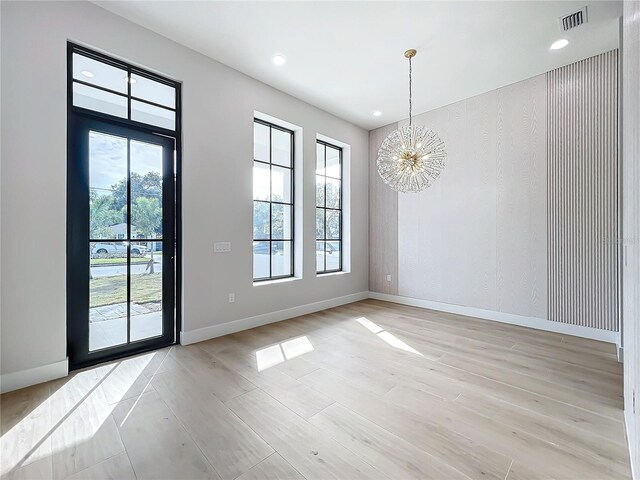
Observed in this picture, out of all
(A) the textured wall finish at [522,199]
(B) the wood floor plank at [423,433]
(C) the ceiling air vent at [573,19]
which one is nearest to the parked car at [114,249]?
(B) the wood floor plank at [423,433]

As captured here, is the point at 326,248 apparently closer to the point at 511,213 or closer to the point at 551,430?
the point at 511,213

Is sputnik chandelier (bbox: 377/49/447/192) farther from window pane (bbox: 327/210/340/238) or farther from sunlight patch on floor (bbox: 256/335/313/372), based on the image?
sunlight patch on floor (bbox: 256/335/313/372)

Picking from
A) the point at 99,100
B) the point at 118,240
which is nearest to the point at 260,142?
the point at 99,100

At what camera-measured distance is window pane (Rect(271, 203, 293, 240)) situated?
14.8ft

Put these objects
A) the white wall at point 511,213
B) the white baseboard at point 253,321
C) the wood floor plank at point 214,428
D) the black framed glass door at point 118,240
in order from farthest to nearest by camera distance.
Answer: the white wall at point 511,213
the white baseboard at point 253,321
the black framed glass door at point 118,240
the wood floor plank at point 214,428

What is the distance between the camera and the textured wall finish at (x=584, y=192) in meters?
3.42

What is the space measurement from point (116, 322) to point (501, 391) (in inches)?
145

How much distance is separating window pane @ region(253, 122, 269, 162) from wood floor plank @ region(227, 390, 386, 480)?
10.7 ft

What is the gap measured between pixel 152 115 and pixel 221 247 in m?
1.68

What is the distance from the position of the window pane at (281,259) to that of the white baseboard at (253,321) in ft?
2.00

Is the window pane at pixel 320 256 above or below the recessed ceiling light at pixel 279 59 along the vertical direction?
below

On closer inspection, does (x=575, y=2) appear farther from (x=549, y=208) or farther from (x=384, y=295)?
(x=384, y=295)

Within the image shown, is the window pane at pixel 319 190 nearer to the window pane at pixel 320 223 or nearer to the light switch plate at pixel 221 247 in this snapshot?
the window pane at pixel 320 223

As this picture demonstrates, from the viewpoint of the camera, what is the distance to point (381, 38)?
3129mm
